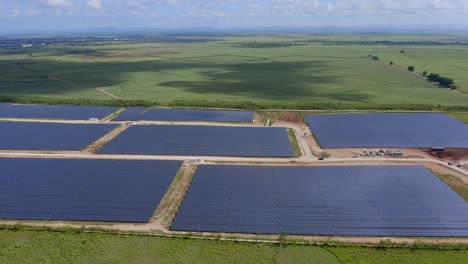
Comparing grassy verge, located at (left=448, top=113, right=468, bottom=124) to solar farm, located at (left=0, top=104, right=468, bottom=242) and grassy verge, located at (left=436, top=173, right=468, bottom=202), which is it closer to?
solar farm, located at (left=0, top=104, right=468, bottom=242)

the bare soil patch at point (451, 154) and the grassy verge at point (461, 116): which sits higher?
the grassy verge at point (461, 116)

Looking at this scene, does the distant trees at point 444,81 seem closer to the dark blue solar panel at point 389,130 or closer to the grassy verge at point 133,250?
the dark blue solar panel at point 389,130

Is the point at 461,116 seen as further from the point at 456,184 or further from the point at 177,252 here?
the point at 177,252

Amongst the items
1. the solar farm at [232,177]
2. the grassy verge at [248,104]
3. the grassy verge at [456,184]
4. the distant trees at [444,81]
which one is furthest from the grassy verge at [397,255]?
the distant trees at [444,81]

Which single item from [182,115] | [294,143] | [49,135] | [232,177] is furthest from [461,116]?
[49,135]

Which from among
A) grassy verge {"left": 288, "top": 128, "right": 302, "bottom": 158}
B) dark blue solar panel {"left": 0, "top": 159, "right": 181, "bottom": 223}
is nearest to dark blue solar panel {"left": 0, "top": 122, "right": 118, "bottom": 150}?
dark blue solar panel {"left": 0, "top": 159, "right": 181, "bottom": 223}
